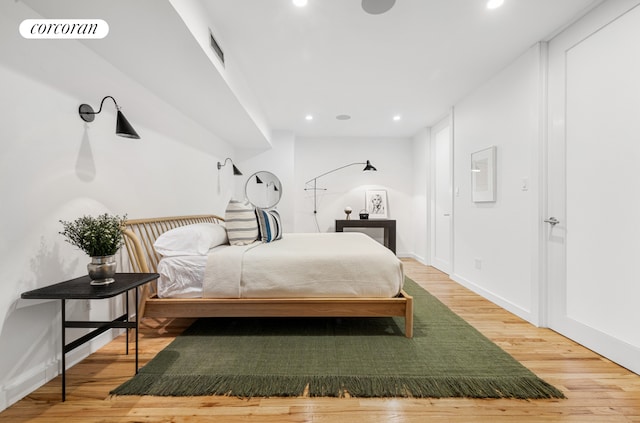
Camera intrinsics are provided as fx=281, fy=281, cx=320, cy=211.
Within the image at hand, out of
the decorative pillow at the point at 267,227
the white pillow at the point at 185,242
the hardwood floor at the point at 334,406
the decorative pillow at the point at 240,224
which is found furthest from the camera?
the decorative pillow at the point at 267,227

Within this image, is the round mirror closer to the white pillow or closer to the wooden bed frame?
the white pillow

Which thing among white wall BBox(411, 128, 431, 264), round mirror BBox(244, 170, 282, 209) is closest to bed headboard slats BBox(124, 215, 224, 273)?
round mirror BBox(244, 170, 282, 209)

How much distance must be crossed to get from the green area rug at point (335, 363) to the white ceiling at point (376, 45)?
239 cm

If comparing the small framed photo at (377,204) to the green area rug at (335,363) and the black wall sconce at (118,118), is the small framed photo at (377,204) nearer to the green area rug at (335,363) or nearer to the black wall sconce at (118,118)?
the green area rug at (335,363)

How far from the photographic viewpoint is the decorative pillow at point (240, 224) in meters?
2.67

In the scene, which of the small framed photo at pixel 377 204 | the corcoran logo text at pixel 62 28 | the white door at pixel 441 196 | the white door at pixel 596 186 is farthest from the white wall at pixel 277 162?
the white door at pixel 596 186

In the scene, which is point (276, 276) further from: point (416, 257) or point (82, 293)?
point (416, 257)

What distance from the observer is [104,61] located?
6.70 feet

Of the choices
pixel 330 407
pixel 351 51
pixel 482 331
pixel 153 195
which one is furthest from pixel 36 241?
pixel 482 331

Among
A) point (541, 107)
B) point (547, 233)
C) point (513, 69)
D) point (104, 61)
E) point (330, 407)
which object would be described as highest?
point (513, 69)

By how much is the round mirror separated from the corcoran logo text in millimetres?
3701

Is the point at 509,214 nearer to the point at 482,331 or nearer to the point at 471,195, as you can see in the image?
the point at 471,195

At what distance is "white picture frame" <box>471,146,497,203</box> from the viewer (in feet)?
10.1

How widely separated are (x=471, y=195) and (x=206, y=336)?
3290 mm
